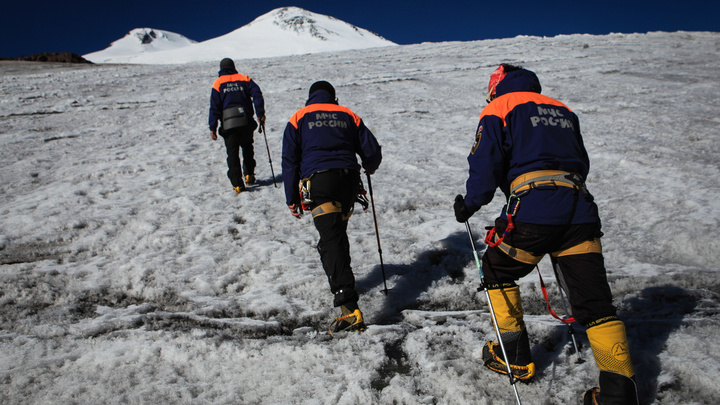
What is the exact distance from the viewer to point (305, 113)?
383 cm

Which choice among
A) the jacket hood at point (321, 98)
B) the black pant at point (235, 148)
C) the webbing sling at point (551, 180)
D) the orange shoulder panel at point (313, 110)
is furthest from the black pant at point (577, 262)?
the black pant at point (235, 148)

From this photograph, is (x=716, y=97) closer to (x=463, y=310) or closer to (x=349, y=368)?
(x=463, y=310)

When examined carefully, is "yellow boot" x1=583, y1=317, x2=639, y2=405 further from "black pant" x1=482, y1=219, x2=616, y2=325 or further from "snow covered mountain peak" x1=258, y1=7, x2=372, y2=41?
"snow covered mountain peak" x1=258, y1=7, x2=372, y2=41

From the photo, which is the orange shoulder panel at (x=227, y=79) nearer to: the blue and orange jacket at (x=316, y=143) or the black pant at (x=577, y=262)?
the blue and orange jacket at (x=316, y=143)

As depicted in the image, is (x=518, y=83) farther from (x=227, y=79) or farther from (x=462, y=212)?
(x=227, y=79)

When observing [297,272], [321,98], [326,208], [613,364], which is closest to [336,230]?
[326,208]

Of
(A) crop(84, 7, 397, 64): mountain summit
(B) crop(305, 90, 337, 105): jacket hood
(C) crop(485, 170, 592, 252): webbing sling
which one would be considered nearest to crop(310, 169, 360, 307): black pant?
(B) crop(305, 90, 337, 105): jacket hood

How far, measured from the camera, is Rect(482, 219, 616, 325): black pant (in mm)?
2400

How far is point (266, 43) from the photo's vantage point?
384 ft

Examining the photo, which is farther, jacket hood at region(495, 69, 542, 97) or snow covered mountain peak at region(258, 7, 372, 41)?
snow covered mountain peak at region(258, 7, 372, 41)

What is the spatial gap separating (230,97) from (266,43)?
12132 cm

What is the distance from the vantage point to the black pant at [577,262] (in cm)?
240

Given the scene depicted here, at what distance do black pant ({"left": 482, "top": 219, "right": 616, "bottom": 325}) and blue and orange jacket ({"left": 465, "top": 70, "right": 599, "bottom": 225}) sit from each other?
56 millimetres

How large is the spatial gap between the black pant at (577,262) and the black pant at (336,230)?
4.60 feet
